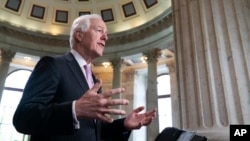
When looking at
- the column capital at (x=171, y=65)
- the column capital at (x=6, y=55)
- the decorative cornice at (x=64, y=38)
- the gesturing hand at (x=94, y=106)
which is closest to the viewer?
the gesturing hand at (x=94, y=106)

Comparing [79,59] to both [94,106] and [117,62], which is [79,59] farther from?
[117,62]

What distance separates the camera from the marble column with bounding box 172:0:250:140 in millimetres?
3232

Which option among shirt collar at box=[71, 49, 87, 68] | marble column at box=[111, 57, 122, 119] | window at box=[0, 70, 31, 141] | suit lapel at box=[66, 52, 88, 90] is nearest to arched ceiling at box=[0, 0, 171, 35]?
marble column at box=[111, 57, 122, 119]

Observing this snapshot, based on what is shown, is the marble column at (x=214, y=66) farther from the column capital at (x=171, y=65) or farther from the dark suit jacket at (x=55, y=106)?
the column capital at (x=171, y=65)

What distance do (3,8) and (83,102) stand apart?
50.0 ft

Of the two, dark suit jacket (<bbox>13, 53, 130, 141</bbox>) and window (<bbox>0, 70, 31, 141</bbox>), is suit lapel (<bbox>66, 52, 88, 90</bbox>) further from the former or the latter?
window (<bbox>0, 70, 31, 141</bbox>)

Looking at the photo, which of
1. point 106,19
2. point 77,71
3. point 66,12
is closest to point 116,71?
point 106,19

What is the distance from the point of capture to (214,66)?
3520 millimetres

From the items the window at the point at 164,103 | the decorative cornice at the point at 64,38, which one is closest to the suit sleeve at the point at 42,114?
the decorative cornice at the point at 64,38

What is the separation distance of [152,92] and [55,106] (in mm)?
10354

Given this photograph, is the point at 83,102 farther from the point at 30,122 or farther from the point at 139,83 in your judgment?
the point at 139,83

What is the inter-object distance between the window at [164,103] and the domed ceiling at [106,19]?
432 cm

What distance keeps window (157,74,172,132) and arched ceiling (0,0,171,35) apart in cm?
480

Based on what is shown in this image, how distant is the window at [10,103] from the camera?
16.7 m
